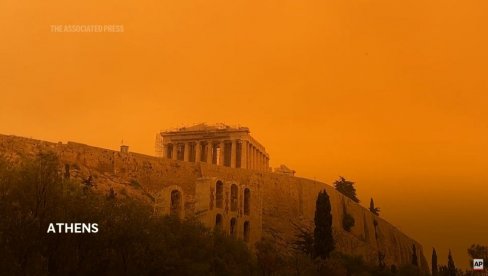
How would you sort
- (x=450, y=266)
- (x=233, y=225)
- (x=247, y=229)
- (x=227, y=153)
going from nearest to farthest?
(x=233, y=225), (x=247, y=229), (x=450, y=266), (x=227, y=153)

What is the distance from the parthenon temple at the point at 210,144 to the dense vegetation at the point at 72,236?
41884 millimetres

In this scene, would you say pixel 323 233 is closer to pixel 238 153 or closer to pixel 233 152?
pixel 233 152

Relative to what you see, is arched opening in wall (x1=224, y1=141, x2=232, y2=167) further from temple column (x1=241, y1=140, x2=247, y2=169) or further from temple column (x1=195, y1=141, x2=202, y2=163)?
temple column (x1=195, y1=141, x2=202, y2=163)

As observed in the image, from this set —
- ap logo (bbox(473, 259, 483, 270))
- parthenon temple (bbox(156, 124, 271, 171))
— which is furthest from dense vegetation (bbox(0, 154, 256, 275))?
ap logo (bbox(473, 259, 483, 270))

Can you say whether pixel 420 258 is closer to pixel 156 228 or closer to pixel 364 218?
pixel 364 218

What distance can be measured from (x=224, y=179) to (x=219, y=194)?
12410 millimetres

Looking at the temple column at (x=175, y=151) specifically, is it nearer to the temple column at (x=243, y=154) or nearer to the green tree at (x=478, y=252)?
the temple column at (x=243, y=154)

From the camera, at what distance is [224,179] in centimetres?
5997

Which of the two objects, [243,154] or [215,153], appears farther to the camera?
[215,153]

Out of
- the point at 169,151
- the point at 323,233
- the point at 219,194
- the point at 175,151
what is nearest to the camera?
the point at 219,194

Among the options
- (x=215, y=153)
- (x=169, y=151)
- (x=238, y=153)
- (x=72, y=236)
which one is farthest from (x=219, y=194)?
(x=215, y=153)

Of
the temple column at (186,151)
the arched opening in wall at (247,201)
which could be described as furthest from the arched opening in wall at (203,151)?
the arched opening in wall at (247,201)

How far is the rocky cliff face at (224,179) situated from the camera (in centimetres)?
5016

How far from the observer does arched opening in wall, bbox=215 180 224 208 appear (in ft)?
154
